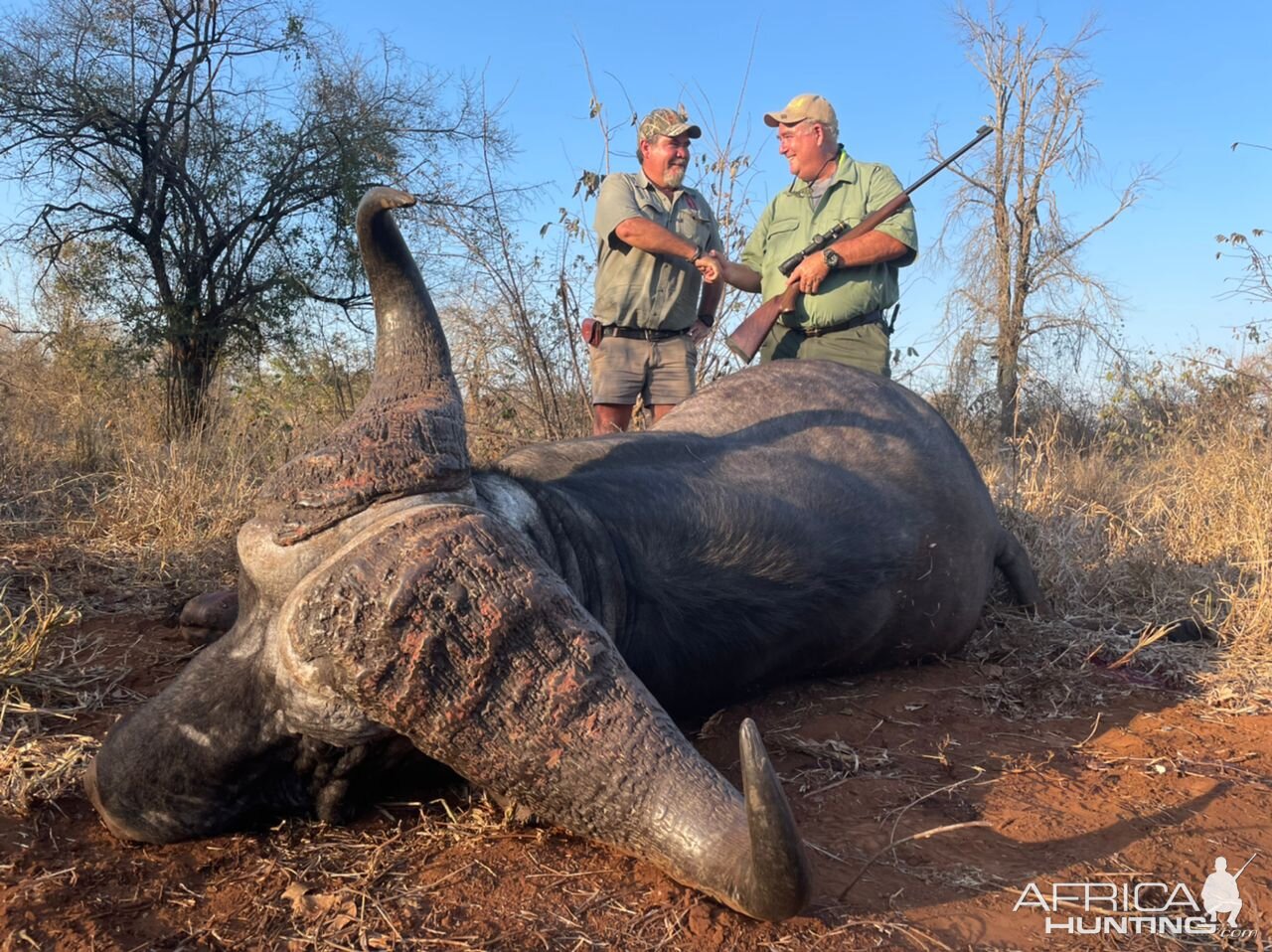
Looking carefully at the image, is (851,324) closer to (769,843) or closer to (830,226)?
(830,226)

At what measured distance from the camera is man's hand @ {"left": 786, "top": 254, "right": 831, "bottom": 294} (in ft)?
17.7

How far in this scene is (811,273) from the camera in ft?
17.8

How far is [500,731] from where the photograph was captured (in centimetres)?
167

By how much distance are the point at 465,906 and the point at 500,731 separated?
0.47 meters

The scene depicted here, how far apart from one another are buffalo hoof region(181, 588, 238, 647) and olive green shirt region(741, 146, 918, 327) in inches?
137

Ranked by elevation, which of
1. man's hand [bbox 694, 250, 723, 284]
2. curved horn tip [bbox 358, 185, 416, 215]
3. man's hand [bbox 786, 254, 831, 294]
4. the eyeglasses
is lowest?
curved horn tip [bbox 358, 185, 416, 215]

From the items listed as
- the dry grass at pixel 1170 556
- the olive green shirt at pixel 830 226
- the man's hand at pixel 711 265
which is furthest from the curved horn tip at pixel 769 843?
the man's hand at pixel 711 265

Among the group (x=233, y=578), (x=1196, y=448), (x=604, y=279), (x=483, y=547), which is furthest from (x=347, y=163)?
(x=483, y=547)

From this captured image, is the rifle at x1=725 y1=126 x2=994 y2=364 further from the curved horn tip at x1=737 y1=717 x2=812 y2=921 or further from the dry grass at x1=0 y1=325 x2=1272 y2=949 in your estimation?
the curved horn tip at x1=737 y1=717 x2=812 y2=921

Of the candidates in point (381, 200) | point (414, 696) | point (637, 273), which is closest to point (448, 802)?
point (414, 696)

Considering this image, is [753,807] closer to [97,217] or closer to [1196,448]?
[1196,448]

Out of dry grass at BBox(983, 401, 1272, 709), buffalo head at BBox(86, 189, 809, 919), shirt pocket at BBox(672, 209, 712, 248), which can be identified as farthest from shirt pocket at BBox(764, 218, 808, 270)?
buffalo head at BBox(86, 189, 809, 919)

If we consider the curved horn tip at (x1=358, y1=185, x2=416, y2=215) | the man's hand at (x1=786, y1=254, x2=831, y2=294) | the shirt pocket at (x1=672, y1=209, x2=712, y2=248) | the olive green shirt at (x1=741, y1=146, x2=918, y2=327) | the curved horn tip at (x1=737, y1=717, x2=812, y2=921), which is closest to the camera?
the curved horn tip at (x1=737, y1=717, x2=812, y2=921)

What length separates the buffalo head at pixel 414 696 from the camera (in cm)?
162
